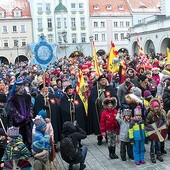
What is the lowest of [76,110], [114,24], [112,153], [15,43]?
[112,153]

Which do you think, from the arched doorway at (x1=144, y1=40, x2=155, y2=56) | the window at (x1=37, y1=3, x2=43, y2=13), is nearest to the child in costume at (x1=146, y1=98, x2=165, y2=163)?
the arched doorway at (x1=144, y1=40, x2=155, y2=56)

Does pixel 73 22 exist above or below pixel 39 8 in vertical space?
below

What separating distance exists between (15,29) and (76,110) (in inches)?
2024

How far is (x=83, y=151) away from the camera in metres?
7.39

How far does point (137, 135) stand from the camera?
7.48 meters

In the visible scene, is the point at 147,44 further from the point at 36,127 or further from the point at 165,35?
the point at 36,127

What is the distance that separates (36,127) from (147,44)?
3317cm

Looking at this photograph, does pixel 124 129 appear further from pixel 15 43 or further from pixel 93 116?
pixel 15 43

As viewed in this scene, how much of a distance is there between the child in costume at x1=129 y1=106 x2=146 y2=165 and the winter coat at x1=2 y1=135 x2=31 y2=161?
2352 mm

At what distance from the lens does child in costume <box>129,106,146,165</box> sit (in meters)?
7.50

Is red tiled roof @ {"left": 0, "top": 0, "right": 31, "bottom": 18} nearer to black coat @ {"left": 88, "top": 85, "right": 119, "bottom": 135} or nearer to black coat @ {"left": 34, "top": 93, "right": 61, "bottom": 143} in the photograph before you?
black coat @ {"left": 88, "top": 85, "right": 119, "bottom": 135}

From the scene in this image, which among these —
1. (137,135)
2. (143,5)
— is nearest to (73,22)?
(143,5)

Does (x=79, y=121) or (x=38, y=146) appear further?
(x=79, y=121)

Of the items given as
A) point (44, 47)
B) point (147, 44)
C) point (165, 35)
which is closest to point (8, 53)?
point (147, 44)
